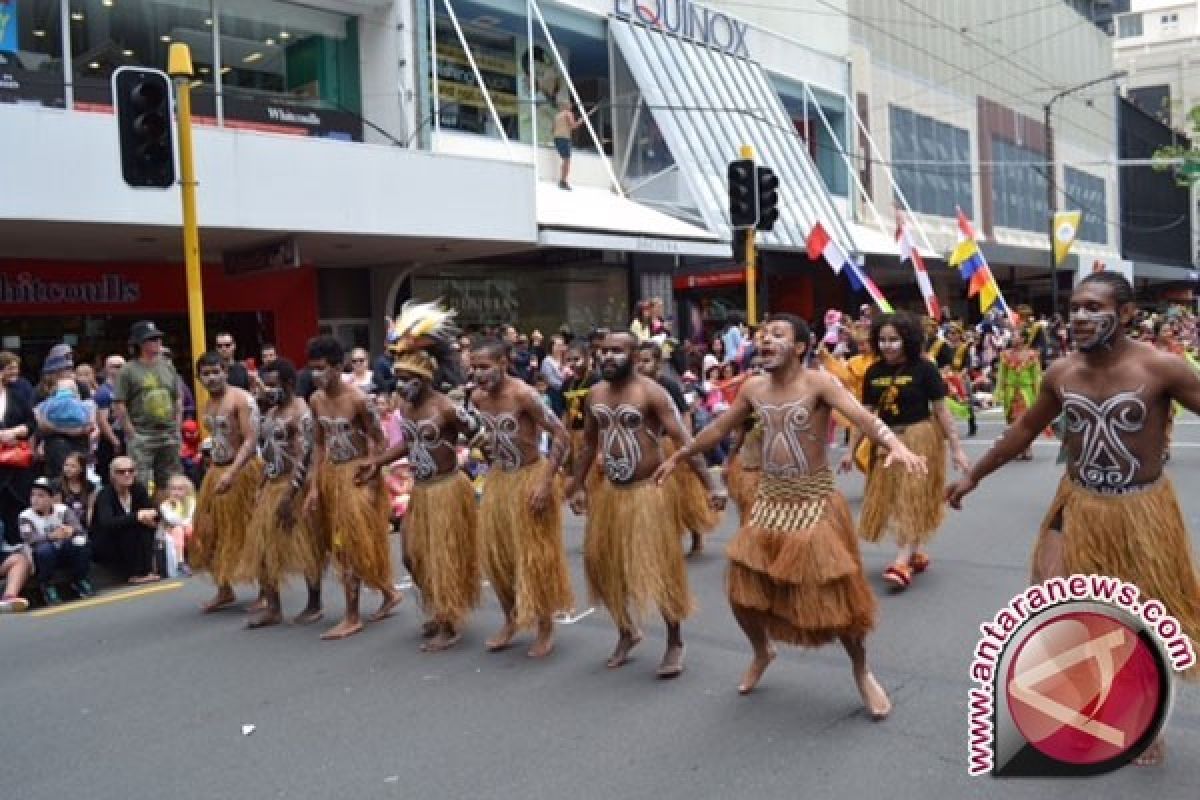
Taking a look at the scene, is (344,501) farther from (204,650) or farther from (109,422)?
(109,422)

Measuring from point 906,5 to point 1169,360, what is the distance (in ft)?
108

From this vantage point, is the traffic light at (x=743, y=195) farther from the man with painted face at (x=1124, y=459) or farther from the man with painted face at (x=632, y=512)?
the man with painted face at (x=1124, y=459)

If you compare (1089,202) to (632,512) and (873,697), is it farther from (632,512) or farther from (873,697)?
(873,697)

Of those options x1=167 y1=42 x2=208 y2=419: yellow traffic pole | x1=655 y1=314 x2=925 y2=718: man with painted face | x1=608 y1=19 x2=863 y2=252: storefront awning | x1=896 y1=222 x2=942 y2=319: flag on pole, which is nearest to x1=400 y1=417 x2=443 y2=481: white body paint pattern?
x1=655 y1=314 x2=925 y2=718: man with painted face

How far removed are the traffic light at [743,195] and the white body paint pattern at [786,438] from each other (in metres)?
10.5

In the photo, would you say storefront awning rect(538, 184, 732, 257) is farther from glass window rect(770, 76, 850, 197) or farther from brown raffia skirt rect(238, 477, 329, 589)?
brown raffia skirt rect(238, 477, 329, 589)

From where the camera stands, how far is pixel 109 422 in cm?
1140

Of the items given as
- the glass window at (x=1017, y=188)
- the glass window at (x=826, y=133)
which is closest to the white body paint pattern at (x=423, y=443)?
the glass window at (x=826, y=133)

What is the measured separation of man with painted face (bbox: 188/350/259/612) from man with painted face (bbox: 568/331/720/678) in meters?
2.67

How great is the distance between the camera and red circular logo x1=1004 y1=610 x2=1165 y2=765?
10.9ft

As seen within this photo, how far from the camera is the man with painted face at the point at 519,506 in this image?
6.27m

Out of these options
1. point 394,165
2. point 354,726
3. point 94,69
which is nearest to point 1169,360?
point 354,726

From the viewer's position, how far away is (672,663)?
589 centimetres

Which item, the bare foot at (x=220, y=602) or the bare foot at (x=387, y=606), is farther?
the bare foot at (x=220, y=602)
